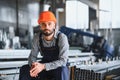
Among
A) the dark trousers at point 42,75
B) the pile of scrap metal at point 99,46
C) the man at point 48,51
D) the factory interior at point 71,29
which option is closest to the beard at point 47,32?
the man at point 48,51

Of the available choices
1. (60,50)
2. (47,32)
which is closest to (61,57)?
(60,50)

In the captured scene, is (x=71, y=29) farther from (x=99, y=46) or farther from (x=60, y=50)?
(x=60, y=50)

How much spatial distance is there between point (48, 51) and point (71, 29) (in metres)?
2.45

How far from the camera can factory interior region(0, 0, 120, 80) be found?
10.6ft

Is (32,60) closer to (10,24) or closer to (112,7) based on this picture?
(10,24)

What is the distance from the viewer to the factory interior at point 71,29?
10.6 feet

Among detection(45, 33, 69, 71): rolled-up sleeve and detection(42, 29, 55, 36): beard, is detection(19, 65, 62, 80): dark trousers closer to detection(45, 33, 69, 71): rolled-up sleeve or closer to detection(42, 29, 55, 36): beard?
detection(45, 33, 69, 71): rolled-up sleeve

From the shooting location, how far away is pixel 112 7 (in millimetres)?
6125

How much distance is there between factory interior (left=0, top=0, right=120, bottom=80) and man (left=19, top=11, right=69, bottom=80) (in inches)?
27.7

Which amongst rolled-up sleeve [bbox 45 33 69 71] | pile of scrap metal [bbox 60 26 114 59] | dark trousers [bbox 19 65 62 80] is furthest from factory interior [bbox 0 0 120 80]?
rolled-up sleeve [bbox 45 33 69 71]

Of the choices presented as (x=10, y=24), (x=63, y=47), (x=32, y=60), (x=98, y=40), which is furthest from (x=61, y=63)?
(x=10, y=24)

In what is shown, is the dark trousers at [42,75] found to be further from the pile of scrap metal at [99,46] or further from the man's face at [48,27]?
the pile of scrap metal at [99,46]

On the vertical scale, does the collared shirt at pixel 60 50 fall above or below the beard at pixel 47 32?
below

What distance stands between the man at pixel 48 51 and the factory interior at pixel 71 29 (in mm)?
705
